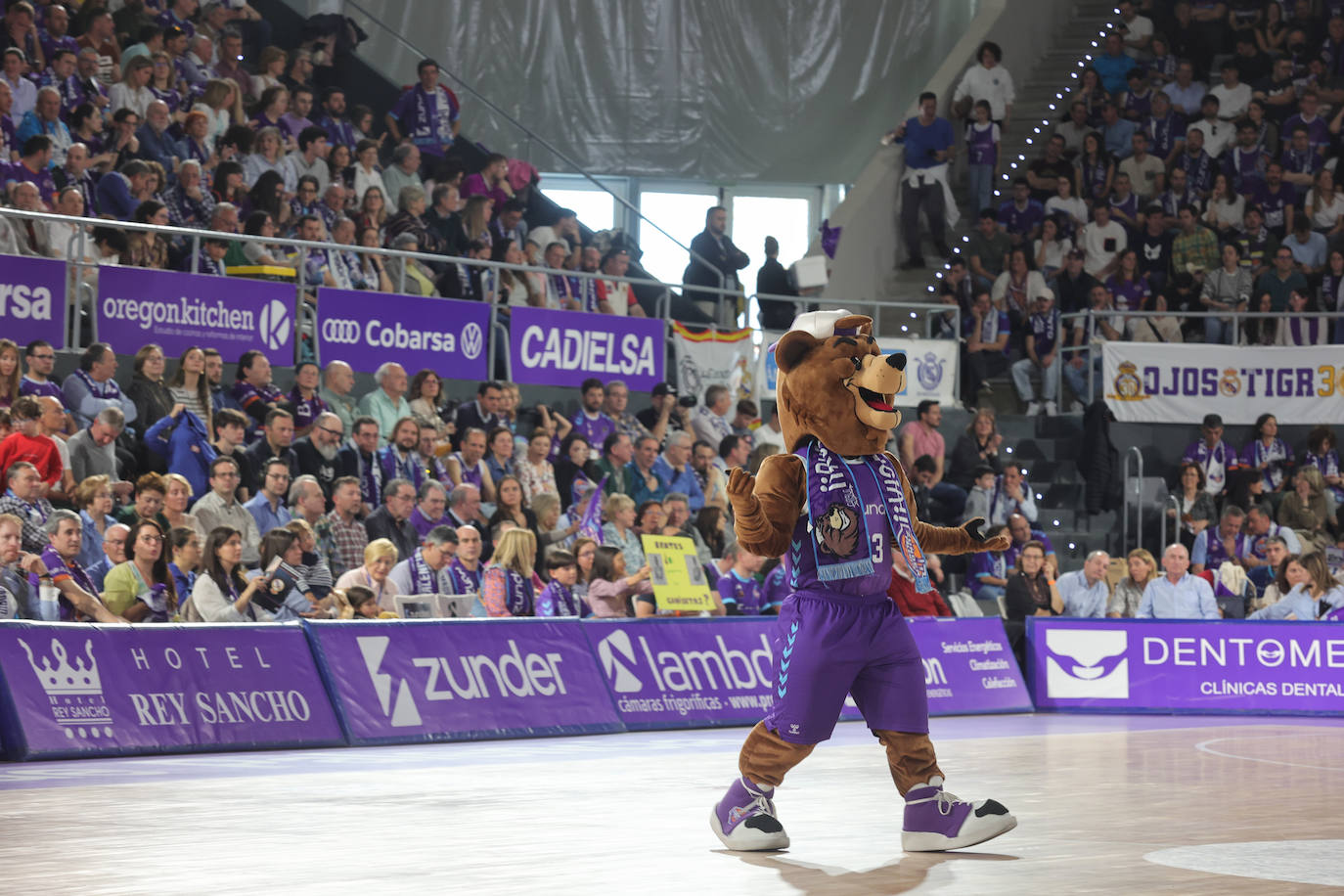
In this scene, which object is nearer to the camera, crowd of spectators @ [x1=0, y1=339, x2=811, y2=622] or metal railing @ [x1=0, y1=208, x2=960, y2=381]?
crowd of spectators @ [x1=0, y1=339, x2=811, y2=622]

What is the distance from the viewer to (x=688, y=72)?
85.9 ft

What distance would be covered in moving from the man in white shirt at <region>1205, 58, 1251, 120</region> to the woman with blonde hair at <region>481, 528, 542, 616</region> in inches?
603

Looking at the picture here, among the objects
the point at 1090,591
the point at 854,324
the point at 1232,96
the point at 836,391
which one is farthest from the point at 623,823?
the point at 1232,96

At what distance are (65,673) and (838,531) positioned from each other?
539 cm

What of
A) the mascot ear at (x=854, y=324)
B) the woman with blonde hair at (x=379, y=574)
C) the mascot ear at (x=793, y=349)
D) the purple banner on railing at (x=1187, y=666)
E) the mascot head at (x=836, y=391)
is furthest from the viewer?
the purple banner on railing at (x=1187, y=666)

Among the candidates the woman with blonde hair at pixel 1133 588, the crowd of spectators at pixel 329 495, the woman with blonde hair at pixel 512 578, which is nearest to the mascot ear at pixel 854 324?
the crowd of spectators at pixel 329 495

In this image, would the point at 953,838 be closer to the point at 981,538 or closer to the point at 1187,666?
the point at 981,538

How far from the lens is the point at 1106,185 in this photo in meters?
24.6

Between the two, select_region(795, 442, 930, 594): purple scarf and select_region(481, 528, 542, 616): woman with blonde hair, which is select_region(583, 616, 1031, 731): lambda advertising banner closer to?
select_region(481, 528, 542, 616): woman with blonde hair

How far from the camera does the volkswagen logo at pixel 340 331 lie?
53.4ft

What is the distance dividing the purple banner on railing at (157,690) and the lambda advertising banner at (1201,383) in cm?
1266

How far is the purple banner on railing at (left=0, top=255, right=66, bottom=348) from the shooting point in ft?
46.5

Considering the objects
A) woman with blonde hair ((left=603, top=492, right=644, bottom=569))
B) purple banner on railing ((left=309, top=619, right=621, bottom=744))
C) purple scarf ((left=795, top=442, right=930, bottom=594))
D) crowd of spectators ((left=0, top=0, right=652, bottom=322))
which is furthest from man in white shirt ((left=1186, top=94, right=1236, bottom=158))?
purple scarf ((left=795, top=442, right=930, bottom=594))

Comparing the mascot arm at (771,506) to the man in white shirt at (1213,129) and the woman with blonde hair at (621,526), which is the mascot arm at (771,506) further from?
the man in white shirt at (1213,129)
